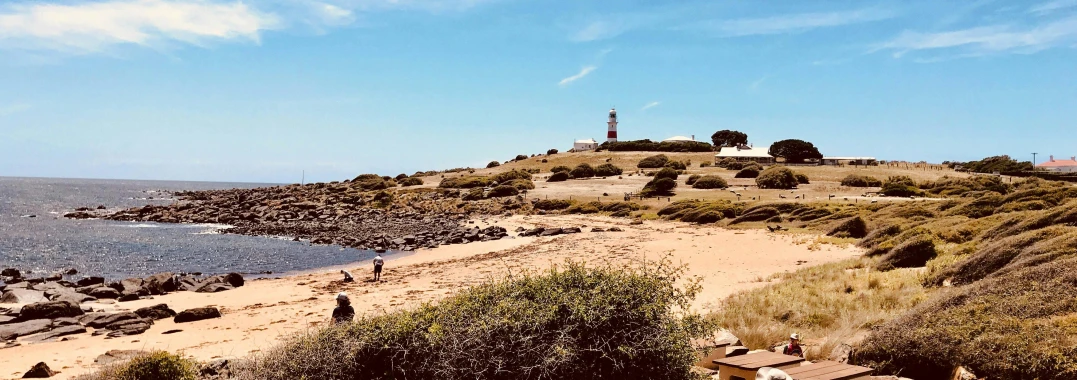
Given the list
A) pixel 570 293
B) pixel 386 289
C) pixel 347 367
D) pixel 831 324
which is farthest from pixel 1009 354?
pixel 386 289

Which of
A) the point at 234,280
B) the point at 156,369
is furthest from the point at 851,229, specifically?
the point at 156,369

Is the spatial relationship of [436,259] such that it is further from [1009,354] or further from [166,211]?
[166,211]

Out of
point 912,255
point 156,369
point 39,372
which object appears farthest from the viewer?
point 912,255

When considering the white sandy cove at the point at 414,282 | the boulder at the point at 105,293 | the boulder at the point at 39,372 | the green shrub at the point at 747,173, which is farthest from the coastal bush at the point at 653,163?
the boulder at the point at 39,372

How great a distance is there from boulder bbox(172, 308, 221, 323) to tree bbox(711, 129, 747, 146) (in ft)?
361

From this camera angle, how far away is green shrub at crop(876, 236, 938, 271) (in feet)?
55.8

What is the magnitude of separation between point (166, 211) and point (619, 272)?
64.6m

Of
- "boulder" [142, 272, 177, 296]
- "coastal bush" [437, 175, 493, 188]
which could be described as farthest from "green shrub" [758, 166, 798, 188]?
"boulder" [142, 272, 177, 296]

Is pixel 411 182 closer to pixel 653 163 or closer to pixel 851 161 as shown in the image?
pixel 653 163

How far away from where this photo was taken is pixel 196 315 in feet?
51.8

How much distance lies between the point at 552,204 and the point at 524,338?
4604 centimetres

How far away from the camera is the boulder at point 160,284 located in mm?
20406

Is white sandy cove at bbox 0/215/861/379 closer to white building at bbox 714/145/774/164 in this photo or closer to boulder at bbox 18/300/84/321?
boulder at bbox 18/300/84/321

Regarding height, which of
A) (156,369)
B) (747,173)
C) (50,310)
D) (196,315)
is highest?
(747,173)
